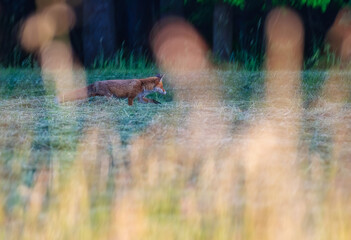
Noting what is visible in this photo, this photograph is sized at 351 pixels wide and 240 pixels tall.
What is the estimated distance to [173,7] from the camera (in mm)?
15562

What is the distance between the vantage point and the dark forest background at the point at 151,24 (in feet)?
45.0

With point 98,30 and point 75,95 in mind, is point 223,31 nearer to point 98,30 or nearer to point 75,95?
point 98,30

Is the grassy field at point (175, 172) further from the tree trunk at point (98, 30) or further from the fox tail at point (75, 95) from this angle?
the tree trunk at point (98, 30)

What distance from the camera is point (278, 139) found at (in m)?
5.82

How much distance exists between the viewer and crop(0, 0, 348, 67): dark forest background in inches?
540

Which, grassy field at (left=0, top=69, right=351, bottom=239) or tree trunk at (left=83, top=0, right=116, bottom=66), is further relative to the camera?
tree trunk at (left=83, top=0, right=116, bottom=66)

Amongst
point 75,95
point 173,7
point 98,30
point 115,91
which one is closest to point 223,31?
point 173,7

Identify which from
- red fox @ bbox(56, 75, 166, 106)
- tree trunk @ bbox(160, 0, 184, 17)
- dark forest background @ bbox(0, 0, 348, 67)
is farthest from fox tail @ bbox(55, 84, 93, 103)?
tree trunk @ bbox(160, 0, 184, 17)

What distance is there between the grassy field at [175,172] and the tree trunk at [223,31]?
5.81m

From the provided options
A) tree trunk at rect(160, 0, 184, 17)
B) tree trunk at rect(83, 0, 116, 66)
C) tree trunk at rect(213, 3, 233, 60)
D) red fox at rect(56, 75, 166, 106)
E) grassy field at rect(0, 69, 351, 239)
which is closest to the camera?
grassy field at rect(0, 69, 351, 239)

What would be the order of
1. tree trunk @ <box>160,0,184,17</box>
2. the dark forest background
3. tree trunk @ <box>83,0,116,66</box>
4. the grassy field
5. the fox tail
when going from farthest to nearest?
tree trunk @ <box>160,0,184,17</box> → tree trunk @ <box>83,0,116,66</box> → the dark forest background → the fox tail → the grassy field

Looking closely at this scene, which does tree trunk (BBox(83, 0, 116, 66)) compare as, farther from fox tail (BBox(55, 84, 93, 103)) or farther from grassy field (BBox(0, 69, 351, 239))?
grassy field (BBox(0, 69, 351, 239))

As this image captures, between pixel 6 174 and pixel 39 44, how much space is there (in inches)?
448

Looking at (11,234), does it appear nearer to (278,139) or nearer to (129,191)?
(129,191)
